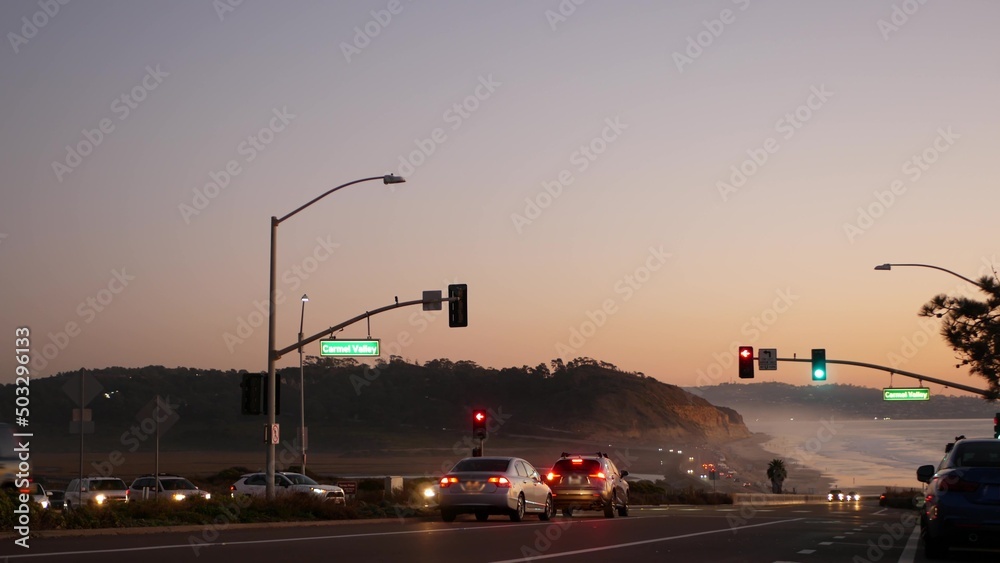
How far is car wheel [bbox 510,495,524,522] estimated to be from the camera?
2547 centimetres

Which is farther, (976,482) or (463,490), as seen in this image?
(463,490)

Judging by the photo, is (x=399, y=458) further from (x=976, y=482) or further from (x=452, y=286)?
(x=976, y=482)

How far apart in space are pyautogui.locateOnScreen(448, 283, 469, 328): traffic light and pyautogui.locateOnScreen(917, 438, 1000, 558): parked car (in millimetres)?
19266

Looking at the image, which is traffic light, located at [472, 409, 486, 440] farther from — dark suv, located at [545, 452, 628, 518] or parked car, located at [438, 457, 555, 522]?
parked car, located at [438, 457, 555, 522]

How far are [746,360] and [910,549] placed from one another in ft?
89.4

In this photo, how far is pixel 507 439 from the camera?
176750 millimetres

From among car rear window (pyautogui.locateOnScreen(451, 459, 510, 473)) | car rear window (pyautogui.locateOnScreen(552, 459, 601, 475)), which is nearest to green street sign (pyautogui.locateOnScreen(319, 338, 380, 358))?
car rear window (pyautogui.locateOnScreen(552, 459, 601, 475))

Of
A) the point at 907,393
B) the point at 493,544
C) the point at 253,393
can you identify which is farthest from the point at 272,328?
the point at 907,393

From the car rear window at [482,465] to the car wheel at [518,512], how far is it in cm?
83

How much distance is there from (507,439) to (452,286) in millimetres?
144775

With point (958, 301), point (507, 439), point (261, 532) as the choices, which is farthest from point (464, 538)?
point (507, 439)

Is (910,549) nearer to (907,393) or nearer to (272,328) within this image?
(272,328)

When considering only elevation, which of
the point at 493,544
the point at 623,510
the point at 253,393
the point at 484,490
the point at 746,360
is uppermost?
the point at 746,360

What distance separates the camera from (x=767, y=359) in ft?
152
